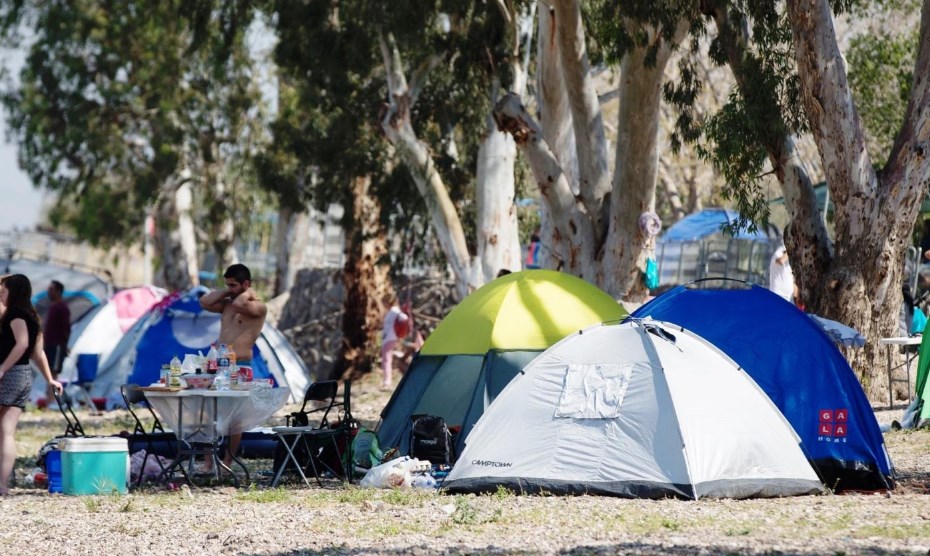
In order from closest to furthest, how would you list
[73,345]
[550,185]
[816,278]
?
[816,278]
[550,185]
[73,345]

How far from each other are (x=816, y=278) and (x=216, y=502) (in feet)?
23.1

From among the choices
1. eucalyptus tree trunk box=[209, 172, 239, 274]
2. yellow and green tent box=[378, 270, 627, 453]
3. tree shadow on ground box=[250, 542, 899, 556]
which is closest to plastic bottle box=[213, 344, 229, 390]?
yellow and green tent box=[378, 270, 627, 453]

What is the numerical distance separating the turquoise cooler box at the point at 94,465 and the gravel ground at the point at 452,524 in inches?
8.5

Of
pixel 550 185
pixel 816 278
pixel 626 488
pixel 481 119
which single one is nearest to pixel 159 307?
pixel 481 119

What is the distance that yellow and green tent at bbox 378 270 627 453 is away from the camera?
1209 cm

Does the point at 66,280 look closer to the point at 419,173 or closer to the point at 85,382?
the point at 85,382

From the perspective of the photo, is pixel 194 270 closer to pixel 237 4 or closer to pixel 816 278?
pixel 237 4

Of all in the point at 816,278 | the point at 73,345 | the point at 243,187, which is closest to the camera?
the point at 816,278

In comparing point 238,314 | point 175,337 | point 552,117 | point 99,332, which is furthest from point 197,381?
point 99,332

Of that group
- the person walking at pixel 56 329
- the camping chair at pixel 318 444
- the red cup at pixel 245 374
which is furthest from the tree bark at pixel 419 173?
the red cup at pixel 245 374

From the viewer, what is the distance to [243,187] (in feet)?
120

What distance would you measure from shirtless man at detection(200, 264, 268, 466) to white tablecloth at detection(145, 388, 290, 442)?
2.09 feet

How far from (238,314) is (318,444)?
1.40m

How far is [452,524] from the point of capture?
8.58 m
